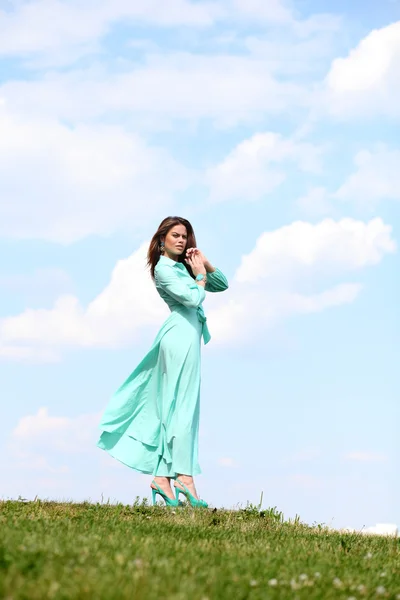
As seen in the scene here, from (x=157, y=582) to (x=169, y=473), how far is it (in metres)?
6.31

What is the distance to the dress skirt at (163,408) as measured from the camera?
35.3 ft

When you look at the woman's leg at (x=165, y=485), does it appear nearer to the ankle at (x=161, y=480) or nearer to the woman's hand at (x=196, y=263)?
the ankle at (x=161, y=480)

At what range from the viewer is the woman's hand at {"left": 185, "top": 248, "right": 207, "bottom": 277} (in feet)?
36.6

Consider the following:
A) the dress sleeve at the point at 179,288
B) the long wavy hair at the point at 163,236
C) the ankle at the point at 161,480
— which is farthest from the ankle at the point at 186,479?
the long wavy hair at the point at 163,236

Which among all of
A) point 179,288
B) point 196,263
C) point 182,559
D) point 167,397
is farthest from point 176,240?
point 182,559

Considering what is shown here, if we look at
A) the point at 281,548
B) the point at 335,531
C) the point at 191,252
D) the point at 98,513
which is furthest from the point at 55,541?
the point at 191,252

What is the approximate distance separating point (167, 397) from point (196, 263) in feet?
6.30

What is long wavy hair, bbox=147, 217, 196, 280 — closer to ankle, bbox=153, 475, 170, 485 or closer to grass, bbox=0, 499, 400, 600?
ankle, bbox=153, 475, 170, 485

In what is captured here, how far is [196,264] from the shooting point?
11.2 m

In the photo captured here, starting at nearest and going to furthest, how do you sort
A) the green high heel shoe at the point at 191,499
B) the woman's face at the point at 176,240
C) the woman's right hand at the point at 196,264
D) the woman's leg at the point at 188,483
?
1. the green high heel shoe at the point at 191,499
2. the woman's leg at the point at 188,483
3. the woman's right hand at the point at 196,264
4. the woman's face at the point at 176,240

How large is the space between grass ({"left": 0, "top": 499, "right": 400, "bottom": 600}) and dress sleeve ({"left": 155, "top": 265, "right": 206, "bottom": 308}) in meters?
2.82

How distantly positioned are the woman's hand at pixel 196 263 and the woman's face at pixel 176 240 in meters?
0.17

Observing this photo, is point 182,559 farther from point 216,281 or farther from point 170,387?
point 216,281

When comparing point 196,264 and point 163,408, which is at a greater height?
point 196,264
